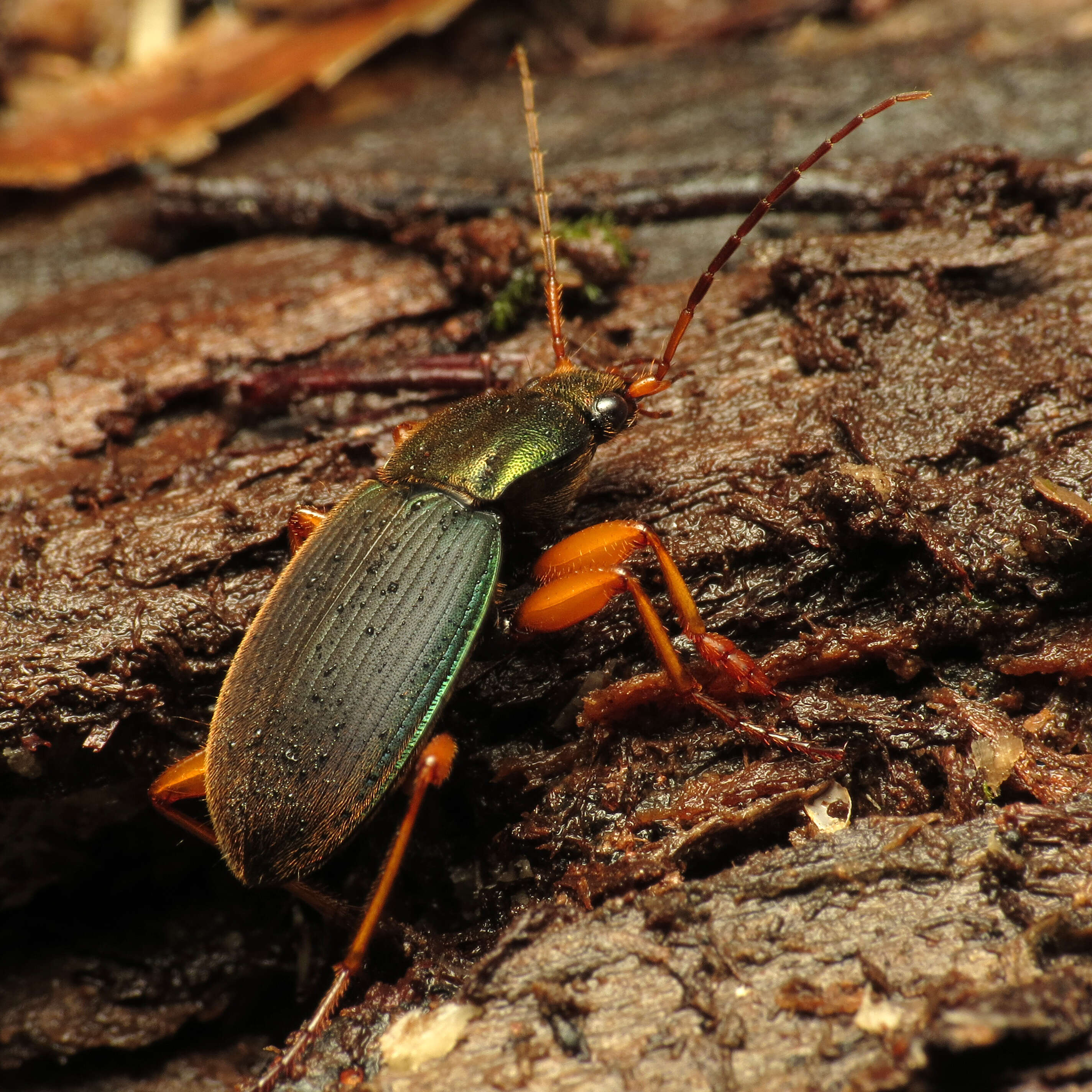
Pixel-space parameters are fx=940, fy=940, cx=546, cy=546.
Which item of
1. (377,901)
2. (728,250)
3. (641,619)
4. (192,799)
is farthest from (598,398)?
(192,799)

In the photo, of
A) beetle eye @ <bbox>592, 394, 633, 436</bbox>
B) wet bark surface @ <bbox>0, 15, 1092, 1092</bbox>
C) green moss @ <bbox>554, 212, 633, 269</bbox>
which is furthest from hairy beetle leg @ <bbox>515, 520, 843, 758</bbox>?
green moss @ <bbox>554, 212, 633, 269</bbox>

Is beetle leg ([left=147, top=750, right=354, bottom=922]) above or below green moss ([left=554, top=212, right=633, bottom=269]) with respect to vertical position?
below

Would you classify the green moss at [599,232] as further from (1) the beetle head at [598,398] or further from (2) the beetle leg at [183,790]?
(2) the beetle leg at [183,790]

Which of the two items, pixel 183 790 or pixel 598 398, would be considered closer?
pixel 183 790

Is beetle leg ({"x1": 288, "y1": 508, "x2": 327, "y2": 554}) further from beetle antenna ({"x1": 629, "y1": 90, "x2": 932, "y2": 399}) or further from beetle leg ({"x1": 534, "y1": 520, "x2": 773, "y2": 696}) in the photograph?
beetle antenna ({"x1": 629, "y1": 90, "x2": 932, "y2": 399})

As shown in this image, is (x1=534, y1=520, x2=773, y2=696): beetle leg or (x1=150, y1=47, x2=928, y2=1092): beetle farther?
(x1=534, y1=520, x2=773, y2=696): beetle leg

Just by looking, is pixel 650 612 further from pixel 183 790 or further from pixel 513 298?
pixel 513 298

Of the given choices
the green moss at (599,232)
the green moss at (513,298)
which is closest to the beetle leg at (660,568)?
the green moss at (513,298)

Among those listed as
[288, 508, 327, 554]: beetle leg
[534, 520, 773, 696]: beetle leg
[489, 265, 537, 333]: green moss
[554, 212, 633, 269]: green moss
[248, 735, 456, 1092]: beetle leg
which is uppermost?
[554, 212, 633, 269]: green moss
